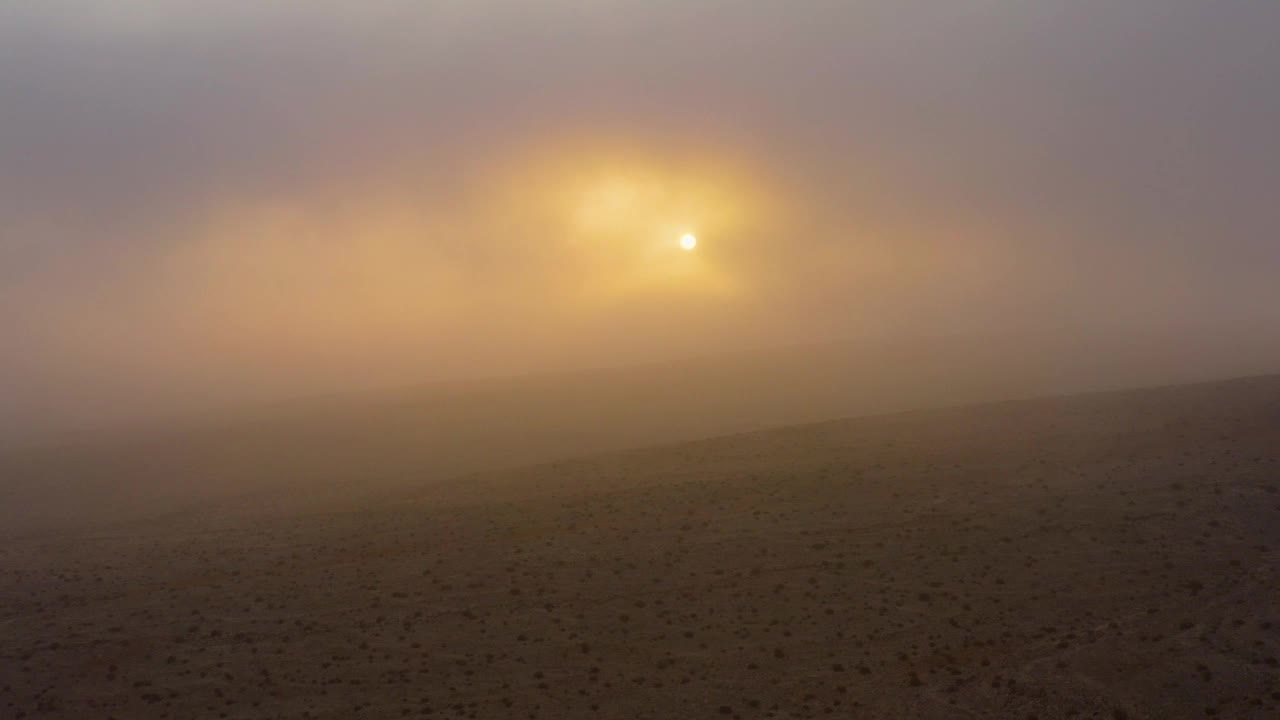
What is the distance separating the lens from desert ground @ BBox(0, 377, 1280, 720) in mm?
20312

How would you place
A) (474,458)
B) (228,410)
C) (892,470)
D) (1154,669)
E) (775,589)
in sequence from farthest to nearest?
1. (228,410)
2. (474,458)
3. (892,470)
4. (775,589)
5. (1154,669)

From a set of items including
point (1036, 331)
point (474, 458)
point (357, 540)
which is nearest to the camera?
point (357, 540)

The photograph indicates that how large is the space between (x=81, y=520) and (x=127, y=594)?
17519 mm

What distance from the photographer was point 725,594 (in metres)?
25.2

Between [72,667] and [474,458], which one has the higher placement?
[474,458]

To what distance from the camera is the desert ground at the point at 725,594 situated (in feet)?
66.6

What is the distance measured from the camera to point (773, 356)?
10694 centimetres

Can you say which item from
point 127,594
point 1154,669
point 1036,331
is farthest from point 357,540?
point 1036,331

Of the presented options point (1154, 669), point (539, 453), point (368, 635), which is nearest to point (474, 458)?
point (539, 453)

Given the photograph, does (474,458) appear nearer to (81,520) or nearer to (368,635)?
(81,520)

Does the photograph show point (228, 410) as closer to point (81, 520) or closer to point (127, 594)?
point (81, 520)

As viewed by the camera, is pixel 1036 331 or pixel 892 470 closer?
pixel 892 470

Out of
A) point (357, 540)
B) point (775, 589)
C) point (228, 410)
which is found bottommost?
point (775, 589)

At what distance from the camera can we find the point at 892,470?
34312 millimetres
